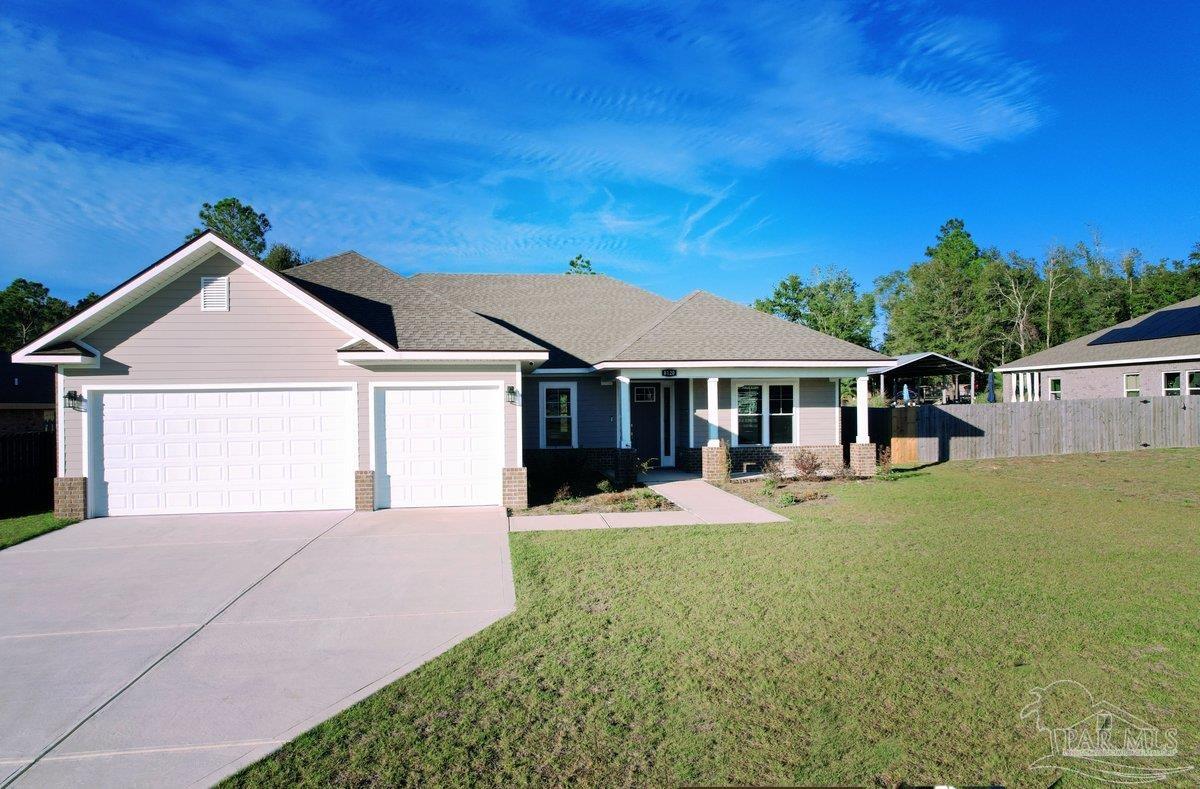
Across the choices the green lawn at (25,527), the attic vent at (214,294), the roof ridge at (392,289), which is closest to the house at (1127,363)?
the roof ridge at (392,289)

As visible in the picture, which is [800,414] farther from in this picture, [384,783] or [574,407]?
[384,783]

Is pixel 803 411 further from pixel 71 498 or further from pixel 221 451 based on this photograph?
pixel 71 498

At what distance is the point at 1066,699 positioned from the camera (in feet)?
14.4

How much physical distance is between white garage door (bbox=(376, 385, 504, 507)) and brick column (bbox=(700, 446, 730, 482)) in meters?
5.49

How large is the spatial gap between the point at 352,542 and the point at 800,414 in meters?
12.5

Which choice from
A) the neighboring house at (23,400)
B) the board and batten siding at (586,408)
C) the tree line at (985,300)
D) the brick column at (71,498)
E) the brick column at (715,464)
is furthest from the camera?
the tree line at (985,300)

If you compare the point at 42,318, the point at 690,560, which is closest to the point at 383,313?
the point at 690,560

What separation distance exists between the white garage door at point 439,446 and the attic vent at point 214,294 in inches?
129

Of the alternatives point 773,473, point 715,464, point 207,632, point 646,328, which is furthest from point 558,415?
point 207,632

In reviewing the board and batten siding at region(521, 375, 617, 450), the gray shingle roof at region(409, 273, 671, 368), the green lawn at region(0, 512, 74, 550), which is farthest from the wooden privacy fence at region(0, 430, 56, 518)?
the board and batten siding at region(521, 375, 617, 450)

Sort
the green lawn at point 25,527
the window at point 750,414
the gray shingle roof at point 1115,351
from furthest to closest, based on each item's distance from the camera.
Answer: the gray shingle roof at point 1115,351
the window at point 750,414
the green lawn at point 25,527

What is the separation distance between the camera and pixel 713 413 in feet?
54.3

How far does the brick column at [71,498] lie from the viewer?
11500 millimetres

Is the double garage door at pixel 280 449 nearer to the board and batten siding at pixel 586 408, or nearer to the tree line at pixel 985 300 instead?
the board and batten siding at pixel 586 408
